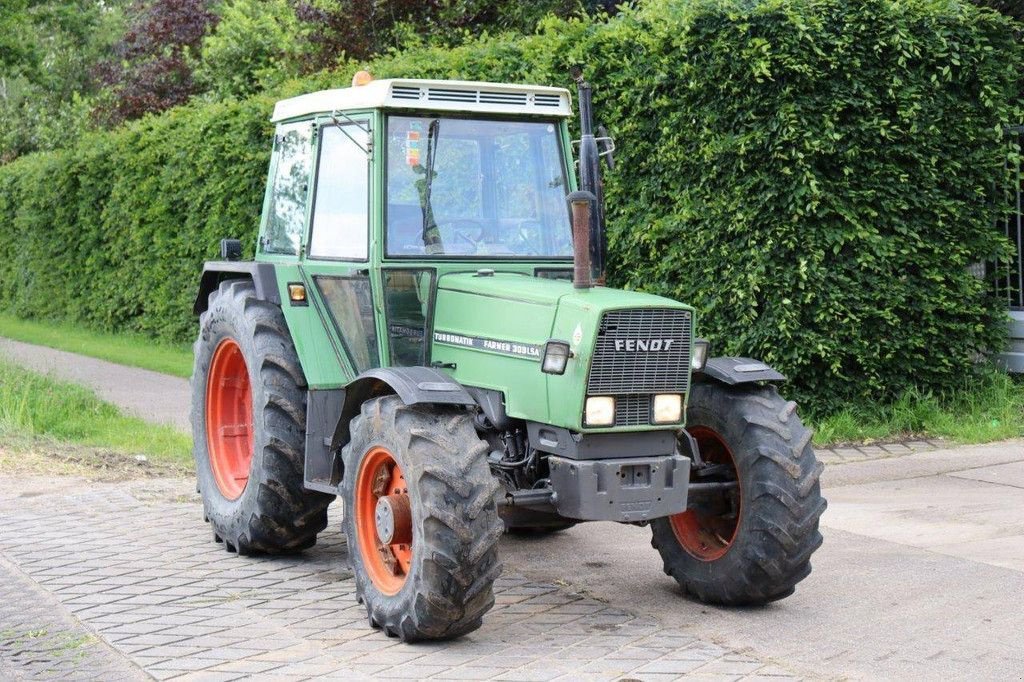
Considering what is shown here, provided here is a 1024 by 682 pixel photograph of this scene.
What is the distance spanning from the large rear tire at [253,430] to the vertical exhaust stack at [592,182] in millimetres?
1685

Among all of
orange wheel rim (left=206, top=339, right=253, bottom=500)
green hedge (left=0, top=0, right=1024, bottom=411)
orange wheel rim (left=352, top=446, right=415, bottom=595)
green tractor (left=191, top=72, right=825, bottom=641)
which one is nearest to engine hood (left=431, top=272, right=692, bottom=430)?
green tractor (left=191, top=72, right=825, bottom=641)

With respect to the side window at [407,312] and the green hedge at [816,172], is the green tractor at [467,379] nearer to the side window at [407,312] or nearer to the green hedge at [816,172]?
the side window at [407,312]

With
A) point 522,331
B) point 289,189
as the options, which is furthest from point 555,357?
point 289,189

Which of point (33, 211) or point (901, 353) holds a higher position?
point (33, 211)

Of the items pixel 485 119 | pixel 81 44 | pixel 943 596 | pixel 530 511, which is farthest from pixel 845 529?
pixel 81 44

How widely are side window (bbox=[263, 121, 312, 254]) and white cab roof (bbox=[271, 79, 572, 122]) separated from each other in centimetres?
36

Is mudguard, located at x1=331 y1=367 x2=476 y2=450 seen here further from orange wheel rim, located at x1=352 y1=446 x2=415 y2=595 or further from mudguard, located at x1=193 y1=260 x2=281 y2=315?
mudguard, located at x1=193 y1=260 x2=281 y2=315

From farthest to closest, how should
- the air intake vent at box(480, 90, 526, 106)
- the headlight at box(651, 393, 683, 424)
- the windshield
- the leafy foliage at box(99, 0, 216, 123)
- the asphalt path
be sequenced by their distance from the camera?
the leafy foliage at box(99, 0, 216, 123) < the air intake vent at box(480, 90, 526, 106) < the windshield < the headlight at box(651, 393, 683, 424) < the asphalt path

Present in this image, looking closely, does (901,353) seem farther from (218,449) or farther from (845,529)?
(218,449)

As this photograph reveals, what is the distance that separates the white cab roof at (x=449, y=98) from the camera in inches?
260

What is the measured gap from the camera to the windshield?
6.61 meters

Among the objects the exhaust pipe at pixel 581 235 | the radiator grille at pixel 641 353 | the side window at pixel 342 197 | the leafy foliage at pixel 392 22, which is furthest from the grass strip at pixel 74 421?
the leafy foliage at pixel 392 22

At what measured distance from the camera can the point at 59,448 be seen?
10.5 metres

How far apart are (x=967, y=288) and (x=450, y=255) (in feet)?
18.1
